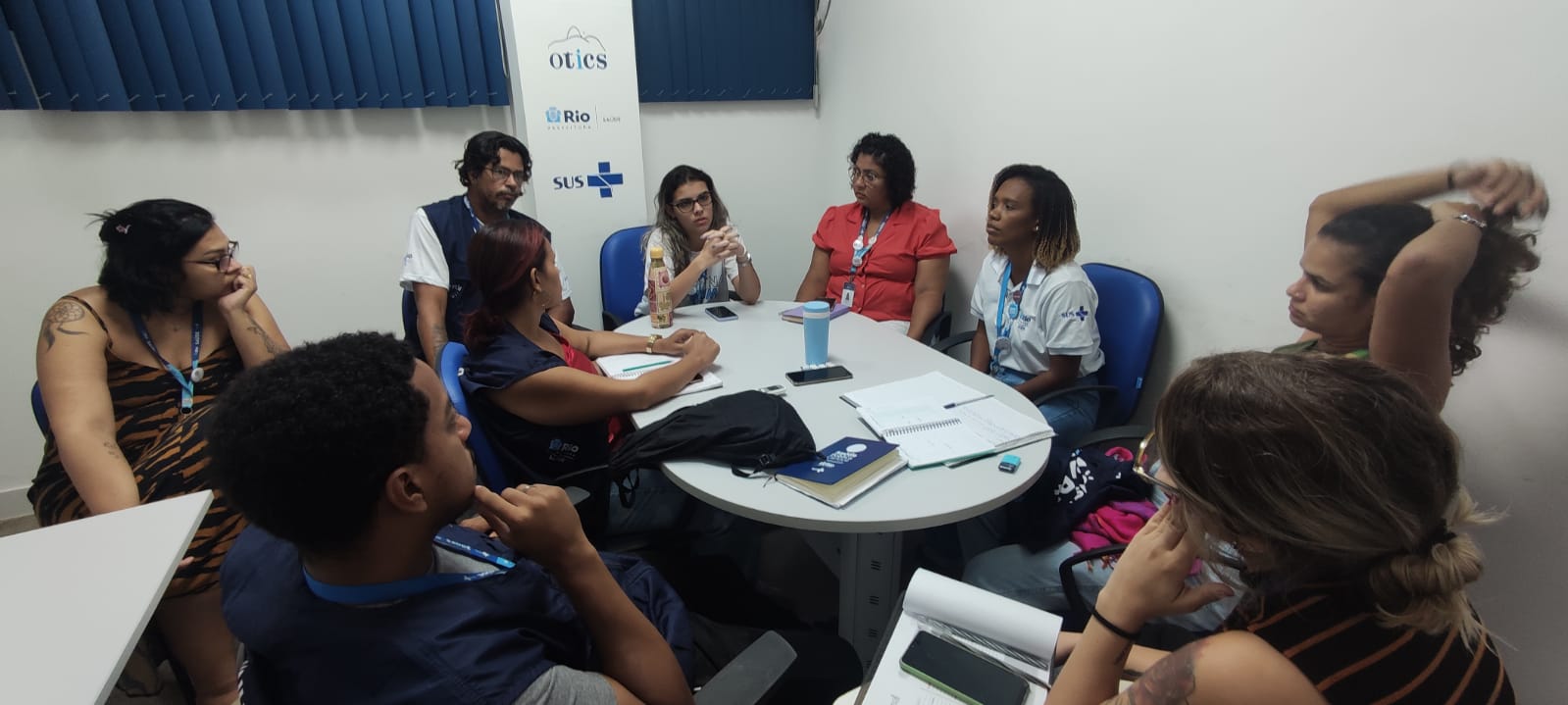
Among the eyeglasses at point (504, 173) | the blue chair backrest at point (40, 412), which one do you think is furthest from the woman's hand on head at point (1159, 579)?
the eyeglasses at point (504, 173)

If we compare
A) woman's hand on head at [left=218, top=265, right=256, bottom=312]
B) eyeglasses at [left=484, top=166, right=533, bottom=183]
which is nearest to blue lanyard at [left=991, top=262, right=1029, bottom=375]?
eyeglasses at [left=484, top=166, right=533, bottom=183]

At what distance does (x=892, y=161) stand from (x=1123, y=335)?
1.21 metres

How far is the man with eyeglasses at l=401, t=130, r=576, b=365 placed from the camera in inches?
96.2

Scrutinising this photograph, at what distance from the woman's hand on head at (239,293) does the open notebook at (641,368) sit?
0.91 m

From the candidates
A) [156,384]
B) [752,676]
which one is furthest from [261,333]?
[752,676]

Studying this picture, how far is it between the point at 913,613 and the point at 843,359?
1020 millimetres

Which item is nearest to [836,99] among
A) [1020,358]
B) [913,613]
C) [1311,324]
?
[1020,358]

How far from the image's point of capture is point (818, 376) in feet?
5.95

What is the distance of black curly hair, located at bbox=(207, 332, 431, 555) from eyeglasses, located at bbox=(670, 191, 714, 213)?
81.5 inches

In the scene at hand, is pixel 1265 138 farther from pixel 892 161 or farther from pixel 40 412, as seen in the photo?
pixel 40 412

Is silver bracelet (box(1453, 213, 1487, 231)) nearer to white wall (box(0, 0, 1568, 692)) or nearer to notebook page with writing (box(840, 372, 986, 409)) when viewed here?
white wall (box(0, 0, 1568, 692))

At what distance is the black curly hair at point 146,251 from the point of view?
1.55m

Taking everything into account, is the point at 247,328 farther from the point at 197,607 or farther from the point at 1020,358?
the point at 1020,358

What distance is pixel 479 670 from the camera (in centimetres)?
74
